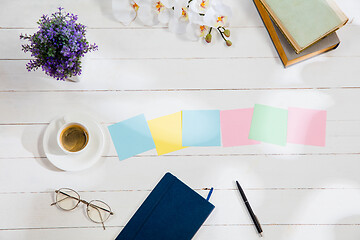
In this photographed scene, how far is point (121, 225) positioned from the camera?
108 cm

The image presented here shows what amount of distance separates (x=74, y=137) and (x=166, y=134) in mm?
288

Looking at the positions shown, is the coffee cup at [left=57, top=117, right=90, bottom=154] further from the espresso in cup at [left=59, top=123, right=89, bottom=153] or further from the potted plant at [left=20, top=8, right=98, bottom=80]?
the potted plant at [left=20, top=8, right=98, bottom=80]

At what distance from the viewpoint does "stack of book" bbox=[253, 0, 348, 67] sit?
3.42 ft

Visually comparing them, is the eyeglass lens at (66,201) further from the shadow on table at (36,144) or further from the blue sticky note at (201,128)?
the blue sticky note at (201,128)

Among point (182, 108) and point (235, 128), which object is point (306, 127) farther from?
point (182, 108)

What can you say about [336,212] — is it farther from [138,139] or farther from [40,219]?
[40,219]

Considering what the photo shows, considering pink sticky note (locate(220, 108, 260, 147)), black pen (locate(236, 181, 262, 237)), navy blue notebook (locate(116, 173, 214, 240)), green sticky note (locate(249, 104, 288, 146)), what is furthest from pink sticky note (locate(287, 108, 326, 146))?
navy blue notebook (locate(116, 173, 214, 240))

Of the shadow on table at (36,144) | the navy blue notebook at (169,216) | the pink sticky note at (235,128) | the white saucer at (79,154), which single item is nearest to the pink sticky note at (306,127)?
the pink sticky note at (235,128)

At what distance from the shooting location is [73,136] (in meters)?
1.07

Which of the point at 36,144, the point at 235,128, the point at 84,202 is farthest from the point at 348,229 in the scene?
the point at 36,144

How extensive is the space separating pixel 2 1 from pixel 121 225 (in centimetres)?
83

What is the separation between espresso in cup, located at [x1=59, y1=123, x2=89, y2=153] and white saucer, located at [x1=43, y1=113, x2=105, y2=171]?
0.02 metres

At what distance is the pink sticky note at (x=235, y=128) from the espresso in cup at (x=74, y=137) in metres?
0.44

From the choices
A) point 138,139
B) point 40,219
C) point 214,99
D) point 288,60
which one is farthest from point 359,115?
point 40,219
